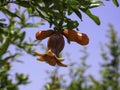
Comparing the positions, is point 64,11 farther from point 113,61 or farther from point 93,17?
point 113,61

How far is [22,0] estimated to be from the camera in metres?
2.42

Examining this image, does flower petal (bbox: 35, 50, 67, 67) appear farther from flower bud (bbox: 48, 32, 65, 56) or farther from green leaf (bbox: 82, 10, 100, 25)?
green leaf (bbox: 82, 10, 100, 25)

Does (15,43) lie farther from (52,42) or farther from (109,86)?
(109,86)

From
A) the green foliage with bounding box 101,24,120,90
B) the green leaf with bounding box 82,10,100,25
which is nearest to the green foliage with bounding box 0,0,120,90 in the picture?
the green leaf with bounding box 82,10,100,25

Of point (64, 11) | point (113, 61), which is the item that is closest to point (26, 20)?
point (64, 11)

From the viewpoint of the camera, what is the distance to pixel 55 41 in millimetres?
2176

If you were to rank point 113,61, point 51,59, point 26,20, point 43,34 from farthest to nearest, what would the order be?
point 113,61 → point 26,20 → point 43,34 → point 51,59

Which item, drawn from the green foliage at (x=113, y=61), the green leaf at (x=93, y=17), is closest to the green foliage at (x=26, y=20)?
the green leaf at (x=93, y=17)

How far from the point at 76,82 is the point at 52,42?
761 cm

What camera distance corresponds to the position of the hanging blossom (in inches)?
80.9

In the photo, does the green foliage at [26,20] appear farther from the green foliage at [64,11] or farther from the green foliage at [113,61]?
the green foliage at [113,61]

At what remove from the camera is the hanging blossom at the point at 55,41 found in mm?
2055

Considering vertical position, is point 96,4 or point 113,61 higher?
point 96,4

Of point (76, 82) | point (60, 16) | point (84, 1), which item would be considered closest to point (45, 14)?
point (60, 16)
